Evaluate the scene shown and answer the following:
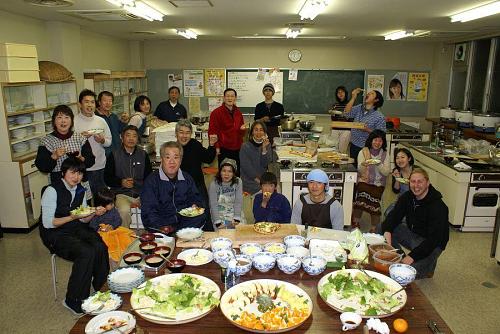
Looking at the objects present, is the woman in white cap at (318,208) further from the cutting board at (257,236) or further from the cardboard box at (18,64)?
the cardboard box at (18,64)

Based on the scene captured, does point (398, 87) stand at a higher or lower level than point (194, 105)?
higher

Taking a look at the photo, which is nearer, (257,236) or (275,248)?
(275,248)

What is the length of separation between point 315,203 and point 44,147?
264cm

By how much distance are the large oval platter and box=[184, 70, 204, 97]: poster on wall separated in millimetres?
7923

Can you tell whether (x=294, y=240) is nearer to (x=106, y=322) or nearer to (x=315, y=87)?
(x=106, y=322)

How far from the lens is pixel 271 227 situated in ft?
8.95

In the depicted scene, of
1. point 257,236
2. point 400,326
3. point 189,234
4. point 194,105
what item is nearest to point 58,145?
point 189,234

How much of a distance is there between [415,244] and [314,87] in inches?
254

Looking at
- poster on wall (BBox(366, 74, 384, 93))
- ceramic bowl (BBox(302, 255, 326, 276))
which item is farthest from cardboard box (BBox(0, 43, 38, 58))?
poster on wall (BBox(366, 74, 384, 93))

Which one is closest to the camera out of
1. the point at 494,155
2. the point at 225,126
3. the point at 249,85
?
the point at 494,155

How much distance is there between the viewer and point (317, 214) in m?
3.22

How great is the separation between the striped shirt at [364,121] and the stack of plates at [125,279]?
13.4 feet

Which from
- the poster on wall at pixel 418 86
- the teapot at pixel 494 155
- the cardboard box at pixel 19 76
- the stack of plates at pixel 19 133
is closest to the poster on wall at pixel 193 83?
the cardboard box at pixel 19 76

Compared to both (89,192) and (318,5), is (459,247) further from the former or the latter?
(89,192)
